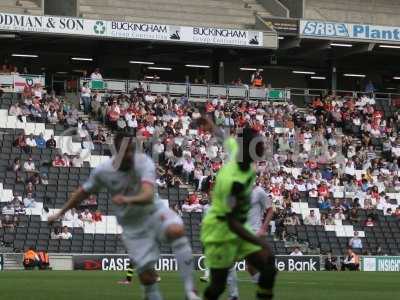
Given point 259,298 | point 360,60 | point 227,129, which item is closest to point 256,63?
point 360,60

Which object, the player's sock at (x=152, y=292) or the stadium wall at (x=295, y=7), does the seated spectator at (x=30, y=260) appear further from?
the player's sock at (x=152, y=292)

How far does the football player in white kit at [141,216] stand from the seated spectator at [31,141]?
32578mm

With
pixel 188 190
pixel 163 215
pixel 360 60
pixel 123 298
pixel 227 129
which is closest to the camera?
pixel 163 215

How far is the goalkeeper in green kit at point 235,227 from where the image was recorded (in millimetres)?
Result: 13523

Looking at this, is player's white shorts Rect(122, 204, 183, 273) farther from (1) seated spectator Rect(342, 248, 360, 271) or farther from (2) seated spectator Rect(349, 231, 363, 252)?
(2) seated spectator Rect(349, 231, 363, 252)

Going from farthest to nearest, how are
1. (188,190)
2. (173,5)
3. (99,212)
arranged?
(173,5) < (188,190) < (99,212)

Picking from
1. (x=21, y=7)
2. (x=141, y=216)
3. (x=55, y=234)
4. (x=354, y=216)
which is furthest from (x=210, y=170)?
(x=141, y=216)

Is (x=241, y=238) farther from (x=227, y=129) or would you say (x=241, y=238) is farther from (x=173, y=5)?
(x=173, y=5)

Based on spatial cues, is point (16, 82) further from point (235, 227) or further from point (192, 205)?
point (235, 227)

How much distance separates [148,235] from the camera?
44.5 feet

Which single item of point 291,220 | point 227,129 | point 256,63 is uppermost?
point 256,63

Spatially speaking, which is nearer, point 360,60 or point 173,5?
point 173,5

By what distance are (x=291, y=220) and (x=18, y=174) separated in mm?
11966

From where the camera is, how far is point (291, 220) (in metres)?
47.7
